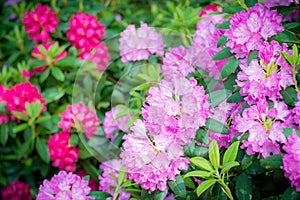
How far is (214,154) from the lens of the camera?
1.12m

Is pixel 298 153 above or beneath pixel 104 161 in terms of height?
above

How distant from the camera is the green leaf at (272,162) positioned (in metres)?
1.03

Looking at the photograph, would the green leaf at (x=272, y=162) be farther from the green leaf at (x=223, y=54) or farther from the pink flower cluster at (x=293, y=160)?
the green leaf at (x=223, y=54)

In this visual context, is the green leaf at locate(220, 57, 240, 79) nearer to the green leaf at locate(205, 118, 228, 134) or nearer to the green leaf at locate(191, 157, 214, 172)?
the green leaf at locate(205, 118, 228, 134)

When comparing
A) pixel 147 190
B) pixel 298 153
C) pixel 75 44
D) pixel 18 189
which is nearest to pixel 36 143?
pixel 18 189

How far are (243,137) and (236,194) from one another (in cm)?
14

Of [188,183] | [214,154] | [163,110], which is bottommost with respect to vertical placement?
[188,183]

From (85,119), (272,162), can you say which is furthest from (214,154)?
(85,119)

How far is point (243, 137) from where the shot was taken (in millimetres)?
1109

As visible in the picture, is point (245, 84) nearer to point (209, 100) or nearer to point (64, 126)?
point (209, 100)

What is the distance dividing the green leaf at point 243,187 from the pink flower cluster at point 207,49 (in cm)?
32

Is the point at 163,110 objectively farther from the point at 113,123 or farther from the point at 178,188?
the point at 113,123

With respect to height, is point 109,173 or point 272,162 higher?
point 272,162

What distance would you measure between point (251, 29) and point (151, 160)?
45 cm
